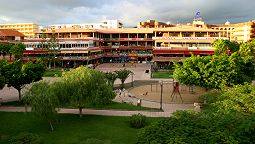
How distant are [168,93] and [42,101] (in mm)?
26198

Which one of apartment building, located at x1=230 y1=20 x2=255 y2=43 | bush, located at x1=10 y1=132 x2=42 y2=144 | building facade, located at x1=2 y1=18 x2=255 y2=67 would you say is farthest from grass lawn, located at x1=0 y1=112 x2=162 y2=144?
apartment building, located at x1=230 y1=20 x2=255 y2=43

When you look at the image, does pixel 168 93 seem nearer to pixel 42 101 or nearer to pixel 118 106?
pixel 118 106

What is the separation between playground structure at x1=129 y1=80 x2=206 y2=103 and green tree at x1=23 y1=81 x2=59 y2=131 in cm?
1709

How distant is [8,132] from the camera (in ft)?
96.7

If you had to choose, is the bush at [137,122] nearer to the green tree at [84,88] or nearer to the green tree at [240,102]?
the green tree at [84,88]

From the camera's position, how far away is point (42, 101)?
28531 mm

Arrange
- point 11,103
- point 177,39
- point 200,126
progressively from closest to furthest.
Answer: point 200,126
point 11,103
point 177,39

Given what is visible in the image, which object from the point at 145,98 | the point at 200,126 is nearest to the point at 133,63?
the point at 145,98

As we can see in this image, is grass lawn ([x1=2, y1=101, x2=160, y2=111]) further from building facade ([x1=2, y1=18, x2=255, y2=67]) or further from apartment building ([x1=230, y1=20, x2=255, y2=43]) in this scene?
apartment building ([x1=230, y1=20, x2=255, y2=43])

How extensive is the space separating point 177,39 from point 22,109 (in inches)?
2272

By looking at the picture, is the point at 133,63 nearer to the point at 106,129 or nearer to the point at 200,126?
the point at 106,129

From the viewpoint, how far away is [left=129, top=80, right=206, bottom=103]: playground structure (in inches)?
1742

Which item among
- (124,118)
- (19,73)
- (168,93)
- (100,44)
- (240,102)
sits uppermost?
(100,44)

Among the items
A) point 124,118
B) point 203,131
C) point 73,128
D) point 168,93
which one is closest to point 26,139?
point 73,128
